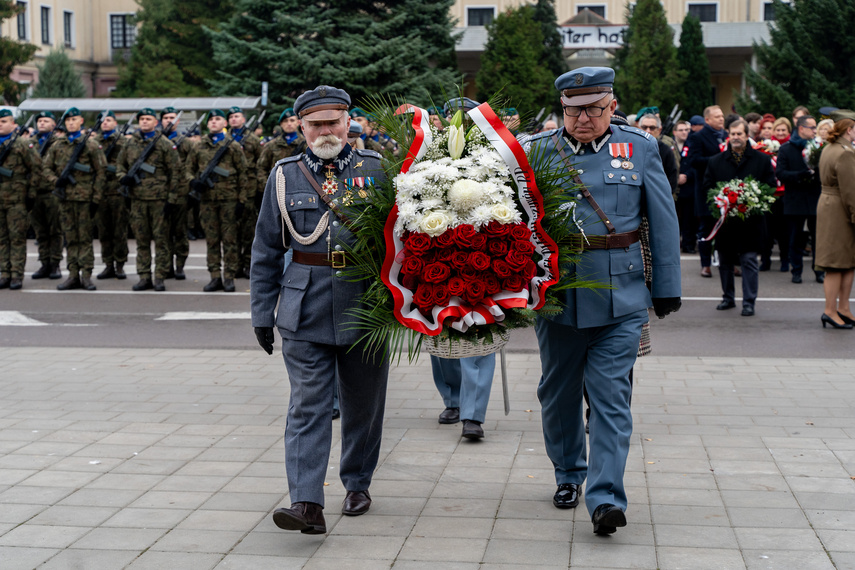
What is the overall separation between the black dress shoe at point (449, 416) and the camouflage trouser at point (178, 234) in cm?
832

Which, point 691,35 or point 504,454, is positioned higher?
point 691,35

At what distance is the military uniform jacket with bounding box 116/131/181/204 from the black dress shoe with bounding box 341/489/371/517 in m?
9.62

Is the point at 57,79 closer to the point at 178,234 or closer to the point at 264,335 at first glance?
the point at 178,234

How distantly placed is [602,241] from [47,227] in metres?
11.6

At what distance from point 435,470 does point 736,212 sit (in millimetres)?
6364

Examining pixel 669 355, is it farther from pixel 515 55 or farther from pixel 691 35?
pixel 691 35

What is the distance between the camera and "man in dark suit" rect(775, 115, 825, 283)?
1363 cm

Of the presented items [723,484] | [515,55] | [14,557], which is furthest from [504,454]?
[515,55]

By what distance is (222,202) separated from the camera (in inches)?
544

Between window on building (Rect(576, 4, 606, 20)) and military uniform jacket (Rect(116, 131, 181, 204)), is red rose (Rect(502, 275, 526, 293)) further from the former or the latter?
window on building (Rect(576, 4, 606, 20))

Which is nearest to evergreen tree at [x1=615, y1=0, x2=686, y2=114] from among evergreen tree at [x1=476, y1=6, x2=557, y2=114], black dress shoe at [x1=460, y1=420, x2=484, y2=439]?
evergreen tree at [x1=476, y1=6, x2=557, y2=114]

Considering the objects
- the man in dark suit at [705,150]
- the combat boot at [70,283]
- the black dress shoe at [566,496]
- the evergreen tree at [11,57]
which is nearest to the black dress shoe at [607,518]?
the black dress shoe at [566,496]

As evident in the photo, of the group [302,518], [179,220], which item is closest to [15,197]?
[179,220]

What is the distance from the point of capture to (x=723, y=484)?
18.0 ft
